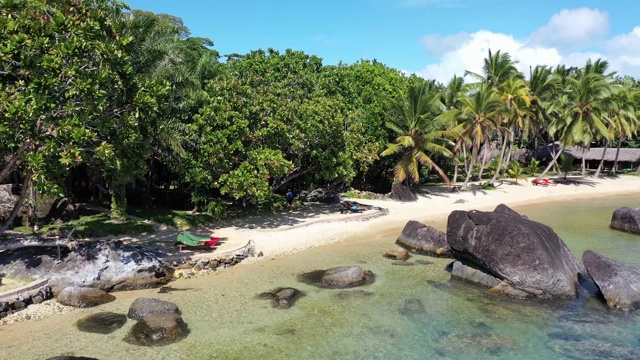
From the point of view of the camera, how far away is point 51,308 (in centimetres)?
1416

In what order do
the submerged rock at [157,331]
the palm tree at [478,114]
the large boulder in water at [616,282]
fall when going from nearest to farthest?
the submerged rock at [157,331], the large boulder in water at [616,282], the palm tree at [478,114]

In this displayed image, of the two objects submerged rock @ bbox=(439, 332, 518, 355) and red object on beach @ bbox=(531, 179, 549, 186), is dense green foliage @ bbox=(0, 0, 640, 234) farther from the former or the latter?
submerged rock @ bbox=(439, 332, 518, 355)

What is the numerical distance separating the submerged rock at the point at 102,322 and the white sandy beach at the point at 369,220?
21.4 ft

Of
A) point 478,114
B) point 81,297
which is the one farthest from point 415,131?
point 81,297

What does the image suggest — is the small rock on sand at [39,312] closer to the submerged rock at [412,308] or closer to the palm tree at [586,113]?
the submerged rock at [412,308]

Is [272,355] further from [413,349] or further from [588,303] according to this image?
[588,303]

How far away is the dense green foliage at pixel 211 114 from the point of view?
1368 centimetres

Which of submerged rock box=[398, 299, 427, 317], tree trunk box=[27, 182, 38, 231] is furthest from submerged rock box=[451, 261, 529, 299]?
tree trunk box=[27, 182, 38, 231]

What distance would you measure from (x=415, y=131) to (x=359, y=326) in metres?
22.6

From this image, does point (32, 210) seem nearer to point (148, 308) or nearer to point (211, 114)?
point (211, 114)

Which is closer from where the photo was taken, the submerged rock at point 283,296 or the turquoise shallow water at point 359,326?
the turquoise shallow water at point 359,326

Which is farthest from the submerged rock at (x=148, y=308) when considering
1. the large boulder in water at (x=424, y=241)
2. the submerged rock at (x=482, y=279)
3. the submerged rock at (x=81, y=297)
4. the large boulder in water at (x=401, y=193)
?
the large boulder in water at (x=401, y=193)

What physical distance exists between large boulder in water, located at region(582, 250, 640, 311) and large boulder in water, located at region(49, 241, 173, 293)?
50.1 feet

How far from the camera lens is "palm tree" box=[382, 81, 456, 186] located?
33.3 meters
